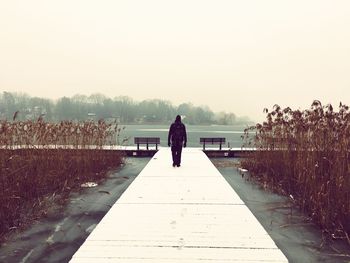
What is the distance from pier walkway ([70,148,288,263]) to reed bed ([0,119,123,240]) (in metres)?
1.77

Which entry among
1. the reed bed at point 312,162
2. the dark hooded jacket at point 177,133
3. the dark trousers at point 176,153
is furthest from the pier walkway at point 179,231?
the dark hooded jacket at point 177,133

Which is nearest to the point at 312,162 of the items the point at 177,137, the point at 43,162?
the point at 177,137

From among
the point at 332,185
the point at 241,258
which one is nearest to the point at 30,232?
the point at 241,258

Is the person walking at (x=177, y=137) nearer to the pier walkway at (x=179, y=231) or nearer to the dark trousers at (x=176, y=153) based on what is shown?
the dark trousers at (x=176, y=153)

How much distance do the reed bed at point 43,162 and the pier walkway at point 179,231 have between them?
5.80 ft

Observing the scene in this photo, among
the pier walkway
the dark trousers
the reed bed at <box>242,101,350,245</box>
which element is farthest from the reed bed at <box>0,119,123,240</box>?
the reed bed at <box>242,101,350,245</box>

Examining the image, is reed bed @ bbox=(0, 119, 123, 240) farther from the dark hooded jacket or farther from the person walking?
→ the dark hooded jacket

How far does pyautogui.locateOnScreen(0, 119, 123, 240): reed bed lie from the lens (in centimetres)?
517

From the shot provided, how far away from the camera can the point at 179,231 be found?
359 cm

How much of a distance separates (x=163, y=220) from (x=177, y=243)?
78 centimetres

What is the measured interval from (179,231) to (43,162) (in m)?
4.75

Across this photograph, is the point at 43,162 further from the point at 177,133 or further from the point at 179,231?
the point at 179,231

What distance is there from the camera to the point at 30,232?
182 inches

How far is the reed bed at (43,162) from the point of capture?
5172 millimetres
